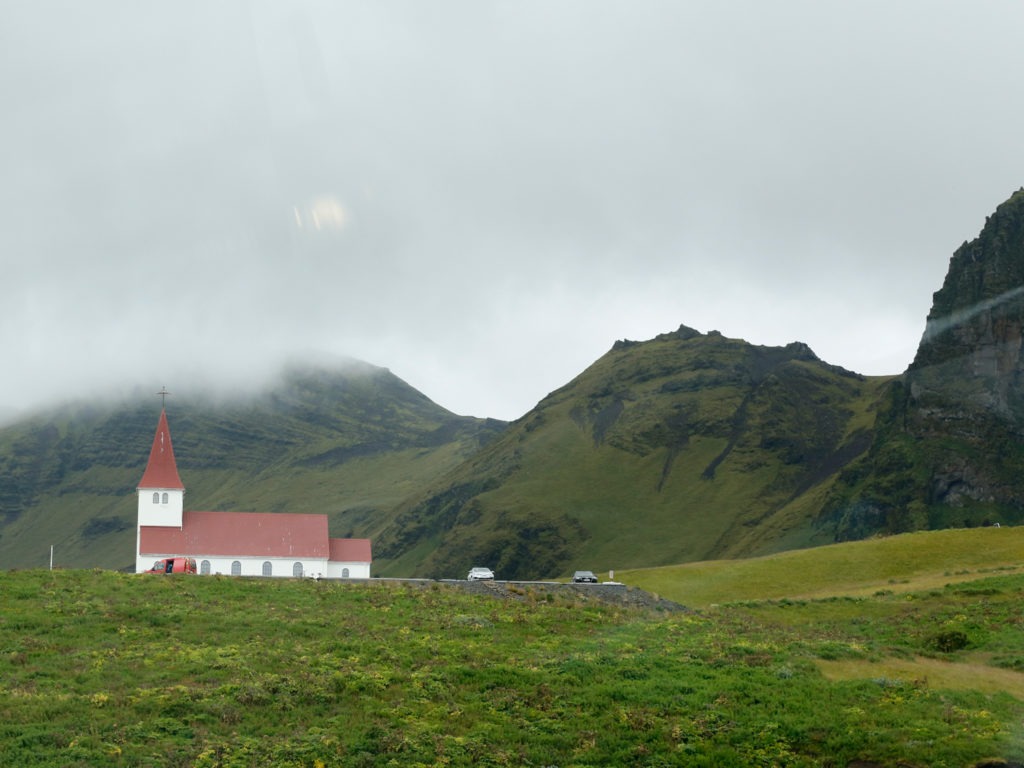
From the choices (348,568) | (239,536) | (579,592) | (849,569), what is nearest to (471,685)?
(579,592)

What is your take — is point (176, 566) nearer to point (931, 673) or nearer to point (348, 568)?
point (348, 568)

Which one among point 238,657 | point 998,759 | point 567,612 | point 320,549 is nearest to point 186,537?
point 320,549

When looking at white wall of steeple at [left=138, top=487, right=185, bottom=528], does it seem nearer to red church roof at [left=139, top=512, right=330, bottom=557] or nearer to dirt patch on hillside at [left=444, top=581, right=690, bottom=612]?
red church roof at [left=139, top=512, right=330, bottom=557]

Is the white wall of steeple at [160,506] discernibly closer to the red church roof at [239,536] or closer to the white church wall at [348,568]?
the red church roof at [239,536]

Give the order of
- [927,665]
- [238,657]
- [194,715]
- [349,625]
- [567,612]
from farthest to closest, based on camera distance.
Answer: [567,612] → [349,625] → [927,665] → [238,657] → [194,715]

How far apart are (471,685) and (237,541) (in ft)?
209

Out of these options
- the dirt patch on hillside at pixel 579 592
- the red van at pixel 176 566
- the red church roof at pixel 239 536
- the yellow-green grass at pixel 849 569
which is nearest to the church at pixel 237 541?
the red church roof at pixel 239 536

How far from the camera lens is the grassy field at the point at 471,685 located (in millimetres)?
26078

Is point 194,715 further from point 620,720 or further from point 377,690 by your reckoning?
point 620,720

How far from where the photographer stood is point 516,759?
26.1 metres

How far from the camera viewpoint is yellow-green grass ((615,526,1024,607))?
6700cm

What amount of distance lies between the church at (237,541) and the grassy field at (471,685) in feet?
146

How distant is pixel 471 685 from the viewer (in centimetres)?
3145

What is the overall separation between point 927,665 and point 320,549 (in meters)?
64.7
